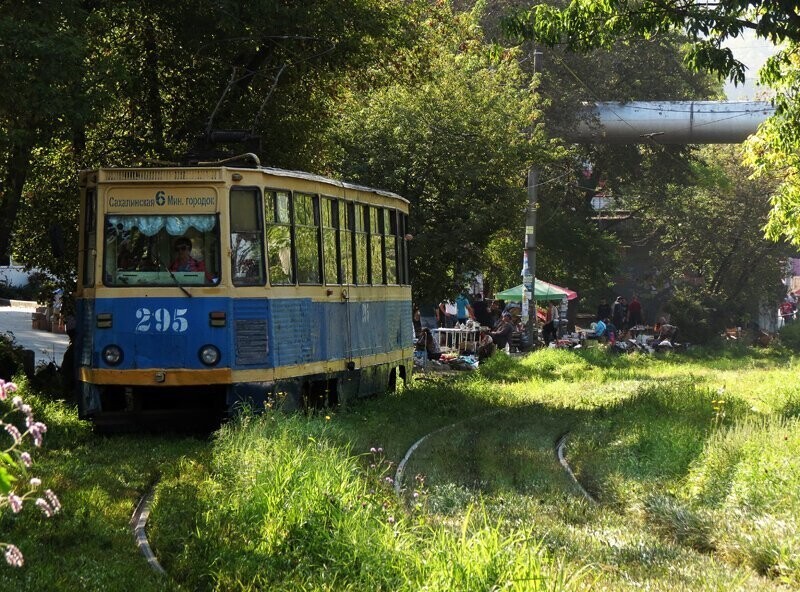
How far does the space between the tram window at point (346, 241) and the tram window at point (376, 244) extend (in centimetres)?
117

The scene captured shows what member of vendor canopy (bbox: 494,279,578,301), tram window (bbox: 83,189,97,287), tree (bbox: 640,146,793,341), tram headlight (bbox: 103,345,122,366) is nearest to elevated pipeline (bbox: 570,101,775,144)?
vendor canopy (bbox: 494,279,578,301)

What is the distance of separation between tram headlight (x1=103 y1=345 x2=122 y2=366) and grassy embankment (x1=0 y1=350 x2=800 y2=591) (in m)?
0.88

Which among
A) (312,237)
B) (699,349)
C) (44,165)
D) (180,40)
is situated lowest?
(699,349)

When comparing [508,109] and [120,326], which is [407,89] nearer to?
[508,109]

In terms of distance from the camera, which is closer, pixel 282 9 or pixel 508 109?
pixel 282 9

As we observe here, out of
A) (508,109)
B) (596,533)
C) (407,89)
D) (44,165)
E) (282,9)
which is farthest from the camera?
(508,109)

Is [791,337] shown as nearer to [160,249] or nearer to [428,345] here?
[428,345]

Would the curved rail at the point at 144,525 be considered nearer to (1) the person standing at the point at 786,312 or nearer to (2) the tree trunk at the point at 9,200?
(2) the tree trunk at the point at 9,200

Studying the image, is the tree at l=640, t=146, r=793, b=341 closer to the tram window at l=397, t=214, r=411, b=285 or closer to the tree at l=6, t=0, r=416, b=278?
the tram window at l=397, t=214, r=411, b=285

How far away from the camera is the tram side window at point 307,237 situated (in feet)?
54.2

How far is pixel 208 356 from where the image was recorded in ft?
49.2

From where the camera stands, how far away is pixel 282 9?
2009 centimetres

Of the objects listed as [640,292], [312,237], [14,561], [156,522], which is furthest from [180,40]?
[640,292]

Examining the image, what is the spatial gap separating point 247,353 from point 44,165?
7.95 meters
